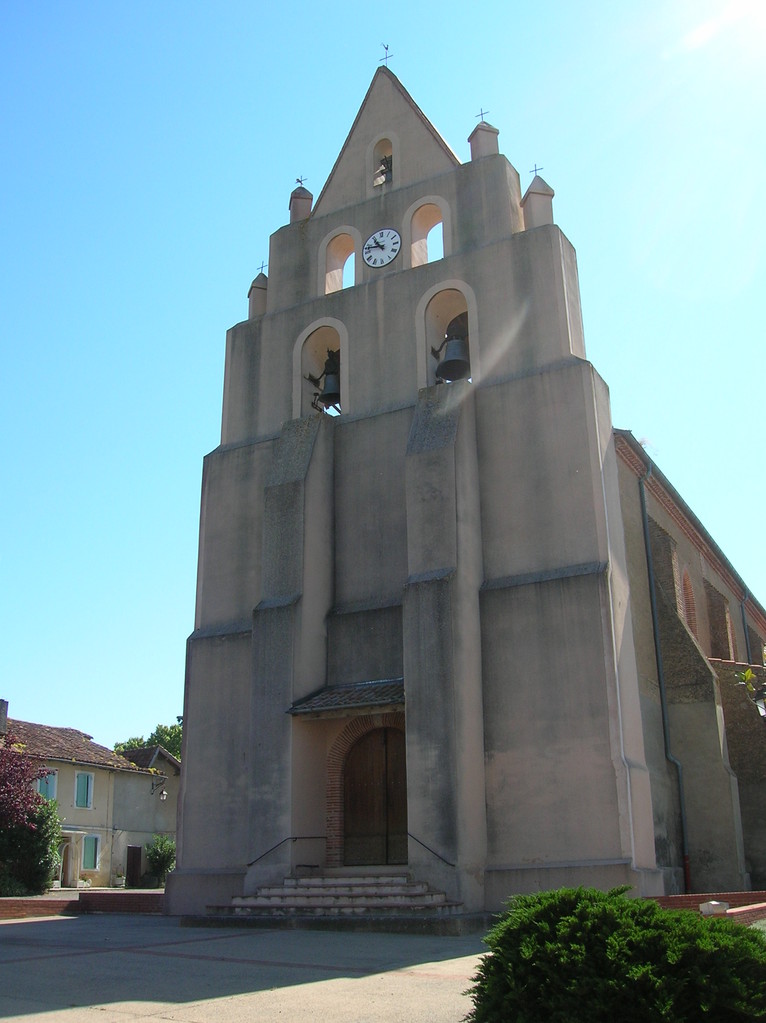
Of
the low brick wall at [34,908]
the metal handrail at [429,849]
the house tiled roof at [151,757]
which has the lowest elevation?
the low brick wall at [34,908]

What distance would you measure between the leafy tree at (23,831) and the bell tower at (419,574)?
8945 mm

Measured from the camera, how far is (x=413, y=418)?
19.6 meters

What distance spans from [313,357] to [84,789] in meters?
23.5

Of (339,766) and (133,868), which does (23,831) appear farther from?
(133,868)

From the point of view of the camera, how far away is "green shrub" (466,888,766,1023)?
5.39 m

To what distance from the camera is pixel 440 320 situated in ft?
71.3

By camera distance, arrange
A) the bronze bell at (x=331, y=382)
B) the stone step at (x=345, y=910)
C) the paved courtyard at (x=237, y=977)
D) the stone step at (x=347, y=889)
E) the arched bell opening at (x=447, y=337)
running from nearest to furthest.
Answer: the paved courtyard at (x=237, y=977) < the stone step at (x=345, y=910) < the stone step at (x=347, y=889) < the arched bell opening at (x=447, y=337) < the bronze bell at (x=331, y=382)

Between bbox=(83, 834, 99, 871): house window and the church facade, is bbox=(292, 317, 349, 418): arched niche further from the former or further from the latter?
bbox=(83, 834, 99, 871): house window

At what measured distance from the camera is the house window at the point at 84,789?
3781 cm

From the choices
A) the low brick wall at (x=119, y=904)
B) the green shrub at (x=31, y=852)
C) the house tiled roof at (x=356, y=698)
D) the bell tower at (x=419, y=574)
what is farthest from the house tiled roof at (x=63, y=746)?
the house tiled roof at (x=356, y=698)

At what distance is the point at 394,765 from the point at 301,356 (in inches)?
379

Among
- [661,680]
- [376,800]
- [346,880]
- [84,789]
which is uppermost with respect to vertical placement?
[661,680]

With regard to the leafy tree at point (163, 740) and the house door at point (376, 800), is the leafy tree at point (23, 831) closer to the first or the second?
the house door at point (376, 800)

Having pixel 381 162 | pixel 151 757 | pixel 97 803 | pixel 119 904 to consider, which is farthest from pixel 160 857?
pixel 381 162
